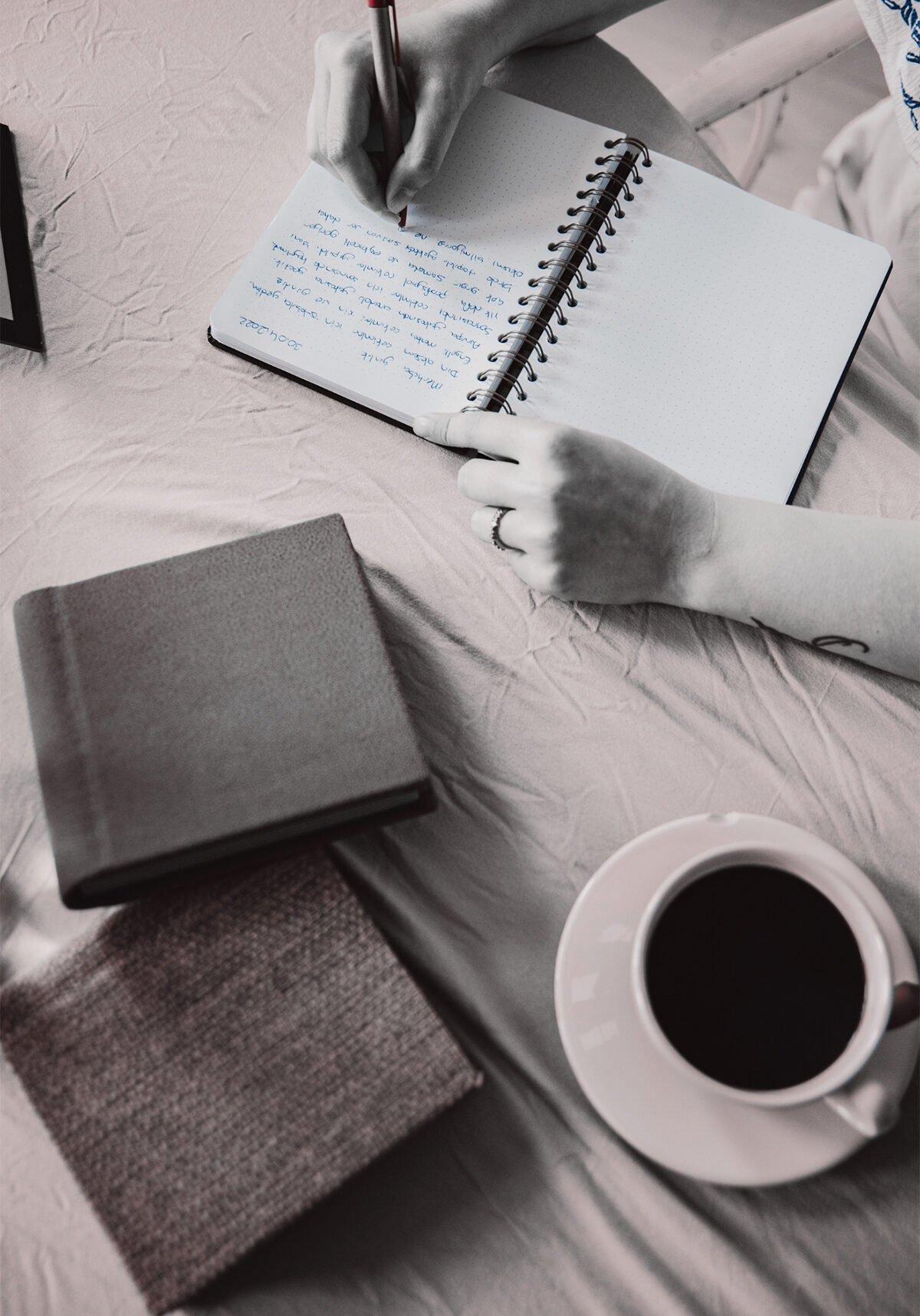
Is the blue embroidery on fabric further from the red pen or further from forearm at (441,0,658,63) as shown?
the red pen

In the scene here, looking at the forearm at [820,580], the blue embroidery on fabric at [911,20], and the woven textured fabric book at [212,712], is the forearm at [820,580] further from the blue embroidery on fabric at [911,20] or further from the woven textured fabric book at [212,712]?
the blue embroidery on fabric at [911,20]

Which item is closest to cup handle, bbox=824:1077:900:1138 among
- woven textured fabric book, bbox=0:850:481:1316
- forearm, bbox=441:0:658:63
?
woven textured fabric book, bbox=0:850:481:1316

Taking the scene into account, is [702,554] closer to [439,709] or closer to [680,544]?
[680,544]

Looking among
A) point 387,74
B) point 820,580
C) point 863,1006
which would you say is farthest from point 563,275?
point 863,1006

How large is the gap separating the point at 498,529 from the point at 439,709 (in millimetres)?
120

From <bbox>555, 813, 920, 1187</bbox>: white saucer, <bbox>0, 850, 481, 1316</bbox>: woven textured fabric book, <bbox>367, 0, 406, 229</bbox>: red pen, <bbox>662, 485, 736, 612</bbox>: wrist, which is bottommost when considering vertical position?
<bbox>0, 850, 481, 1316</bbox>: woven textured fabric book

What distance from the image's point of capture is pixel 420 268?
633 mm

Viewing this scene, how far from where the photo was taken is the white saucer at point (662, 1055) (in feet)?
1.44

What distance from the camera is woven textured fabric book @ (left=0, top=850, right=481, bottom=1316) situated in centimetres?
42

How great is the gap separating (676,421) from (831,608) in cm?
16

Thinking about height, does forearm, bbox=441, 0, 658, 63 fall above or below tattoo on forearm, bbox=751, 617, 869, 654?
above

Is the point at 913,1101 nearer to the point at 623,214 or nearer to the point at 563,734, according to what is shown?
the point at 563,734

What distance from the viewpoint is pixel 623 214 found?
2.12 ft

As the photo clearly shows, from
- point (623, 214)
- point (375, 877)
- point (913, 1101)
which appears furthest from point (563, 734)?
point (623, 214)
